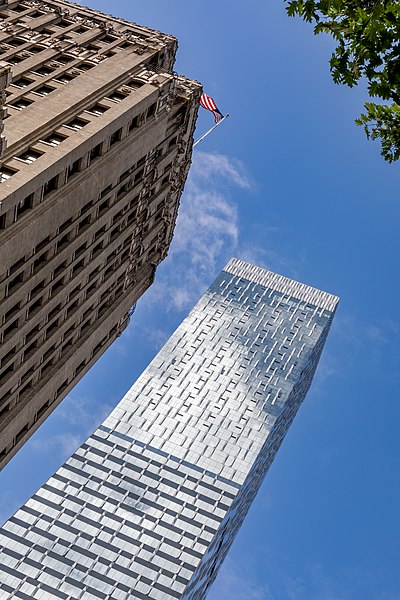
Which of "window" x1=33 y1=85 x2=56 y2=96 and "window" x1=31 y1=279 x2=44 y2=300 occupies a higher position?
"window" x1=33 y1=85 x2=56 y2=96

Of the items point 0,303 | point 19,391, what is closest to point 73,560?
point 19,391

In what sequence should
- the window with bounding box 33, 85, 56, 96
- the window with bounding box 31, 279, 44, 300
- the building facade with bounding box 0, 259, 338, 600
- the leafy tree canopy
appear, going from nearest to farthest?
the leafy tree canopy → the window with bounding box 31, 279, 44, 300 → the window with bounding box 33, 85, 56, 96 → the building facade with bounding box 0, 259, 338, 600

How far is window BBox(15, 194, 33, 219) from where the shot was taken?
185 ft

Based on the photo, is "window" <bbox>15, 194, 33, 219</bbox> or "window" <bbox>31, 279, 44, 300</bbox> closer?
"window" <bbox>15, 194, 33, 219</bbox>

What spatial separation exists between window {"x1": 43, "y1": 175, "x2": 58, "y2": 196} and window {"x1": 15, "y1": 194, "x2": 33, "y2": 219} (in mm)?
2167

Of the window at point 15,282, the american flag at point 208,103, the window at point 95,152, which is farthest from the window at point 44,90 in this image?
the american flag at point 208,103

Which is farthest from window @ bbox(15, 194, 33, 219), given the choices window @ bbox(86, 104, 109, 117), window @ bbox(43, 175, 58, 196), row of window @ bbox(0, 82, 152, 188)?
Answer: window @ bbox(86, 104, 109, 117)

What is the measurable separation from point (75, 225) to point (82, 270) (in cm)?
632

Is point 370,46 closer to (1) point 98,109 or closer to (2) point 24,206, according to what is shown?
(2) point 24,206

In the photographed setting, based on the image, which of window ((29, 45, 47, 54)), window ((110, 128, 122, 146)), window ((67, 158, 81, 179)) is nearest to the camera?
window ((67, 158, 81, 179))

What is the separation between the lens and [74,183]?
62.5m

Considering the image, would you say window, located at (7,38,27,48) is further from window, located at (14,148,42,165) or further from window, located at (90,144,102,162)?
window, located at (14,148,42,165)

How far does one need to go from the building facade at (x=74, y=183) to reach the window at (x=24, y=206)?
0.10 meters

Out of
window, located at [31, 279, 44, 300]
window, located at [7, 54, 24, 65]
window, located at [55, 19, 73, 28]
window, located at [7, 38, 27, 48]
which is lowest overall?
window, located at [31, 279, 44, 300]
